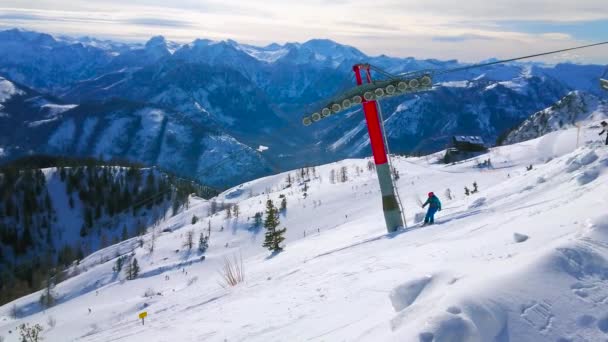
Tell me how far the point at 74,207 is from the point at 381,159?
123913 mm

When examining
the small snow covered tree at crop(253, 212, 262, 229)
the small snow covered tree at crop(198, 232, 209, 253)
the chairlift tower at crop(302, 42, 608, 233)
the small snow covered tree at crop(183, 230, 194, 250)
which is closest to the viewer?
the chairlift tower at crop(302, 42, 608, 233)

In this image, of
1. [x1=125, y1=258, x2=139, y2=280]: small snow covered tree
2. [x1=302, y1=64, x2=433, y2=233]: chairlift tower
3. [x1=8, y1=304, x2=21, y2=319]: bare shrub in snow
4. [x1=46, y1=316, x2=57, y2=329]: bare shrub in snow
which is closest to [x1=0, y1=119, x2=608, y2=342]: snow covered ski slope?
[x1=302, y1=64, x2=433, y2=233]: chairlift tower

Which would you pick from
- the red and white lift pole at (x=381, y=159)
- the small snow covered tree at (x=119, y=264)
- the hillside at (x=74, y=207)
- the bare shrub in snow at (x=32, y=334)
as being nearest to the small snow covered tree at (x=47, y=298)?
the small snow covered tree at (x=119, y=264)

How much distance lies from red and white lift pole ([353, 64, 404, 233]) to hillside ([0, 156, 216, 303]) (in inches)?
3622

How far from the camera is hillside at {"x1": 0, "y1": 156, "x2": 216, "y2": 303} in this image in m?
115

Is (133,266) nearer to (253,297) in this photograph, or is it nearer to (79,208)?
(253,297)

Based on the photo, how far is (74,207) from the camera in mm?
128000

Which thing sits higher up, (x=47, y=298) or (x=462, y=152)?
(x=462, y=152)

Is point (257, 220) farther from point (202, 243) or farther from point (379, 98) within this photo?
point (379, 98)

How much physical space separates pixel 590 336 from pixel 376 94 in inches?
628

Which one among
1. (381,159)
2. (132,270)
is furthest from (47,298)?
(381,159)

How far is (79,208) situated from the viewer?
12812cm

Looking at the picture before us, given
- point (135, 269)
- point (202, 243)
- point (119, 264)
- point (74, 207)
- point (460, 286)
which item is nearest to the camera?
point (460, 286)

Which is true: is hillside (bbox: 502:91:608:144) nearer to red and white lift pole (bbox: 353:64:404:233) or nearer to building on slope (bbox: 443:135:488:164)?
building on slope (bbox: 443:135:488:164)
